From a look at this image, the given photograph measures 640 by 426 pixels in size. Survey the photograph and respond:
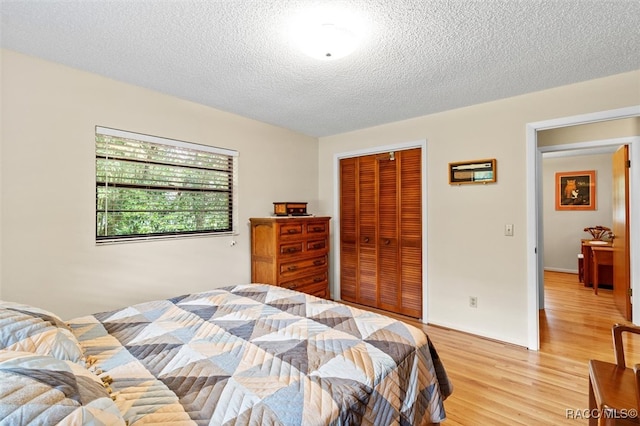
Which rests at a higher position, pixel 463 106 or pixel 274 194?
pixel 463 106

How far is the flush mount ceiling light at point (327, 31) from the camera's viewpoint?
160 centimetres

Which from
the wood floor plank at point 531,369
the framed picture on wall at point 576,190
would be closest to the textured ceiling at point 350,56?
the wood floor plank at point 531,369

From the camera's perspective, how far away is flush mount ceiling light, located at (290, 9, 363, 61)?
5.26ft

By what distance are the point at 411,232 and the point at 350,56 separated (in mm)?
2124

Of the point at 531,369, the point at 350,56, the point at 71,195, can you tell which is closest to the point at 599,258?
the point at 531,369

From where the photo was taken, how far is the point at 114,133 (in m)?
2.41

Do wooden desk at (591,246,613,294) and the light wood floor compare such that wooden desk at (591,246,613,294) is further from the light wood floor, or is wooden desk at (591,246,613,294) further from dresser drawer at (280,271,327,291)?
dresser drawer at (280,271,327,291)

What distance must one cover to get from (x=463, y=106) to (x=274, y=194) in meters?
2.28

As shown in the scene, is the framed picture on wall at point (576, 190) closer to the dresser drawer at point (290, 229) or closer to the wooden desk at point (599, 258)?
the wooden desk at point (599, 258)

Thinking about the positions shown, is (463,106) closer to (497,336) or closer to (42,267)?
(497,336)

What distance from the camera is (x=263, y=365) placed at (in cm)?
118

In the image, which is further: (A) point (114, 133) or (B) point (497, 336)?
(B) point (497, 336)

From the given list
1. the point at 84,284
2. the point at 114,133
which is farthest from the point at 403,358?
the point at 114,133

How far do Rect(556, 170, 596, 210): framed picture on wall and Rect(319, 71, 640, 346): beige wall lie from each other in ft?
13.9
